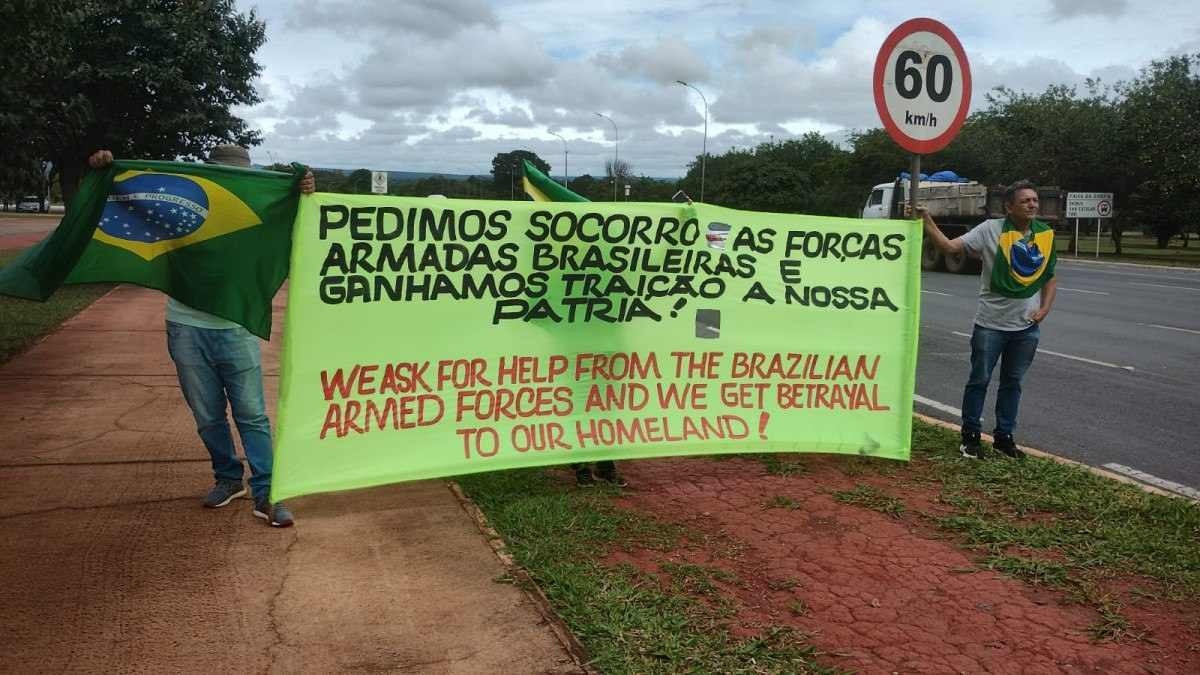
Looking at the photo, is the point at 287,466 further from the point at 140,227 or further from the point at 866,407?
the point at 866,407

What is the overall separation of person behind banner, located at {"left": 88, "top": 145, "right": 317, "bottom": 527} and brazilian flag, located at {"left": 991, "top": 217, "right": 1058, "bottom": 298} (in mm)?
3948

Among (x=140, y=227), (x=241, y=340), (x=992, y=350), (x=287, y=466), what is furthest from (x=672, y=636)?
A: (x=992, y=350)

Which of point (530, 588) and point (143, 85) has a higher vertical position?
point (143, 85)

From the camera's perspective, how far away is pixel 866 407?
5.43m

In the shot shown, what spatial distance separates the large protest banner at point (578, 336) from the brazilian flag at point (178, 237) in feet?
0.87

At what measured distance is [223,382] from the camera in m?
4.52

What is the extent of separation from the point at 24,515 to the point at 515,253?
2.58m

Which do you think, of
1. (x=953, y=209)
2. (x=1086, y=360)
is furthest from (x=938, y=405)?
(x=953, y=209)

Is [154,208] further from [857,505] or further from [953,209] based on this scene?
[953,209]

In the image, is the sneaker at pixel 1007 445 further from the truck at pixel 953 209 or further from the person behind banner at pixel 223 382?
the truck at pixel 953 209

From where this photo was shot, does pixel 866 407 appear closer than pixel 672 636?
No

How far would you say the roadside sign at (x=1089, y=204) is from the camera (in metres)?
35.7

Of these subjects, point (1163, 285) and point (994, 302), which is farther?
point (1163, 285)

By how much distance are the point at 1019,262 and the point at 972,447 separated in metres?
1.14
